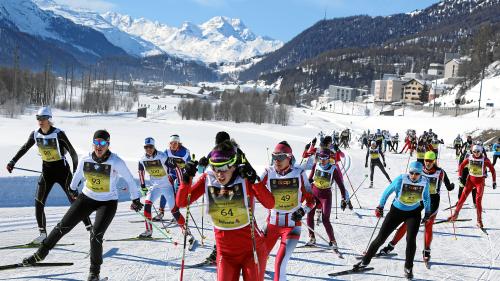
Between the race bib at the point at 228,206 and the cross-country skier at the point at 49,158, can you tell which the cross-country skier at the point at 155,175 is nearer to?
the cross-country skier at the point at 49,158

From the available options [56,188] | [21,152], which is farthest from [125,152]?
[21,152]

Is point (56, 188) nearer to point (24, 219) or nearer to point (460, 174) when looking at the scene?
point (24, 219)

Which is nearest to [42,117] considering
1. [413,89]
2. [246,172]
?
[246,172]

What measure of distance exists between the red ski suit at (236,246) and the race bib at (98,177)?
1947 millimetres

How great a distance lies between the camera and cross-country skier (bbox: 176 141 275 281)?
189 inches

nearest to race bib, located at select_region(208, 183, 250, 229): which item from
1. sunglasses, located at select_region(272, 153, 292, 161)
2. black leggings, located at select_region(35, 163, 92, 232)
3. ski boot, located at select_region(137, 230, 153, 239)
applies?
sunglasses, located at select_region(272, 153, 292, 161)

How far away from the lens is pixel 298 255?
334 inches

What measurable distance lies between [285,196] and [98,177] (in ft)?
8.68

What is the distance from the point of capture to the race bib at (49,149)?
7977 millimetres

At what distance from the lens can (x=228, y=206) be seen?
15.9 feet

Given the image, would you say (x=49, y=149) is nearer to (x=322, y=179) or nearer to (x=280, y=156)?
(x=280, y=156)

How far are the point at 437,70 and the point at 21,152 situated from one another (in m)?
180

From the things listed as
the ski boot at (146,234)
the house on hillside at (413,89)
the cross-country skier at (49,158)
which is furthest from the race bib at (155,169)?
the house on hillside at (413,89)

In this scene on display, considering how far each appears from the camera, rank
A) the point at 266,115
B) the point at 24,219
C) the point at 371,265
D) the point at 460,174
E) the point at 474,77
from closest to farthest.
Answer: the point at 371,265
the point at 24,219
the point at 460,174
the point at 266,115
the point at 474,77
